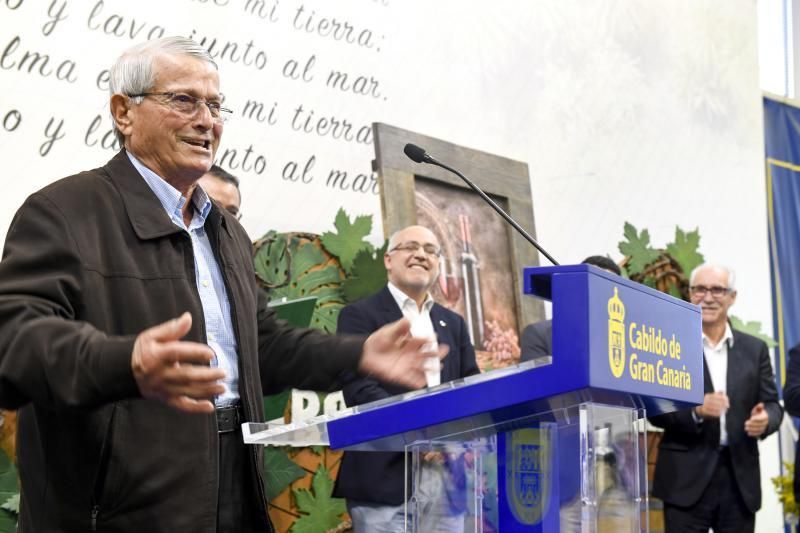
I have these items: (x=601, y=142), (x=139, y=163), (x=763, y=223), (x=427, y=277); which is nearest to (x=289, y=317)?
(x=427, y=277)

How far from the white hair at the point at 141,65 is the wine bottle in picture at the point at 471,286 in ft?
11.7

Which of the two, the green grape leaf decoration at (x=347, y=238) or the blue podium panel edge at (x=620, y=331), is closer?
the blue podium panel edge at (x=620, y=331)

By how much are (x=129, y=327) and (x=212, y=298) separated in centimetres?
20

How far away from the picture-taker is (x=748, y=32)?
8.31 metres

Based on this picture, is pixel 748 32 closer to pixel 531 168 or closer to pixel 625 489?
pixel 531 168

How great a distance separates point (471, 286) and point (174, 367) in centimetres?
417

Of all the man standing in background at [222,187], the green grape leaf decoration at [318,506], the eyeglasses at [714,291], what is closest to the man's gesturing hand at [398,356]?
the man standing in background at [222,187]

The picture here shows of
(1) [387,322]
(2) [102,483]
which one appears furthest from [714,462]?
(2) [102,483]

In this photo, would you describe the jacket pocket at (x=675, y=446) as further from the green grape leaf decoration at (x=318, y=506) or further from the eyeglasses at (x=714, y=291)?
the green grape leaf decoration at (x=318, y=506)

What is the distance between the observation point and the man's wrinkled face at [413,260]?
176 inches

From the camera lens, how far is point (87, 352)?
5.29 ft

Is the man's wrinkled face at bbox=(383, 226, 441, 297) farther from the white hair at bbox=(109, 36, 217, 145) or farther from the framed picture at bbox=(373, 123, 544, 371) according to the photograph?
the white hair at bbox=(109, 36, 217, 145)

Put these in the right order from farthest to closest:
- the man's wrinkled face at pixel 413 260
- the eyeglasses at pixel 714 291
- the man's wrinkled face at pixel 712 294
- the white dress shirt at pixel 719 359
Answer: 1. the eyeglasses at pixel 714 291
2. the man's wrinkled face at pixel 712 294
3. the white dress shirt at pixel 719 359
4. the man's wrinkled face at pixel 413 260

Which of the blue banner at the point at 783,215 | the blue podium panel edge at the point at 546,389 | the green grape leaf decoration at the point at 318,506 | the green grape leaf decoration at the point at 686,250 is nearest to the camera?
the blue podium panel edge at the point at 546,389
